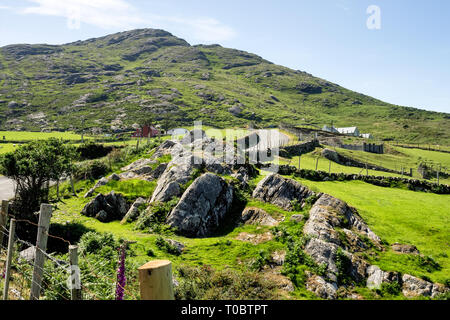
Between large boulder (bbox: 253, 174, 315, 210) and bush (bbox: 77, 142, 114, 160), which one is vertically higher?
bush (bbox: 77, 142, 114, 160)

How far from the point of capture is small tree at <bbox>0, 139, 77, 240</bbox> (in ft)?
85.5

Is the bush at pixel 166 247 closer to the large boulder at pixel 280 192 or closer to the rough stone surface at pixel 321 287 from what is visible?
the rough stone surface at pixel 321 287

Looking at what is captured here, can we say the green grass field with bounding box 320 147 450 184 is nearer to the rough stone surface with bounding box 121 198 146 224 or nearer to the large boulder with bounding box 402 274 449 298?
the large boulder with bounding box 402 274 449 298

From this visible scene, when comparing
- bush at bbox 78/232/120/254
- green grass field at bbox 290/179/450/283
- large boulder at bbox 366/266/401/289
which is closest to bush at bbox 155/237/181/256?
bush at bbox 78/232/120/254

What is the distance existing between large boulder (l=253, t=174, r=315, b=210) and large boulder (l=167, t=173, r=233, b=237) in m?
3.33

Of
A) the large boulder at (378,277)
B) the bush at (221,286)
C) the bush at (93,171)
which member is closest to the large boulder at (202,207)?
the bush at (221,286)

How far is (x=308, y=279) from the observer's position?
1648 cm

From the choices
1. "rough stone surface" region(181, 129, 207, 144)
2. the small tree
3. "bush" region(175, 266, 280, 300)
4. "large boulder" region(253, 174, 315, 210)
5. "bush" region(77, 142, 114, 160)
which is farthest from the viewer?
"bush" region(77, 142, 114, 160)

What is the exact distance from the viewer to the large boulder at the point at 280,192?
2681cm

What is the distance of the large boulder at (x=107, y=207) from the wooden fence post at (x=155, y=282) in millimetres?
26335

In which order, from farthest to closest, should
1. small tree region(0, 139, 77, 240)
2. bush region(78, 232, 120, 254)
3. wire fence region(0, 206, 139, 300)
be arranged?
small tree region(0, 139, 77, 240) → bush region(78, 232, 120, 254) → wire fence region(0, 206, 139, 300)

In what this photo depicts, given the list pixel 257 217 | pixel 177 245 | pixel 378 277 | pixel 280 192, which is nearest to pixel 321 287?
pixel 378 277

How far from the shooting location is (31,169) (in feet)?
86.4

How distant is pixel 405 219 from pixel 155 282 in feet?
93.7
